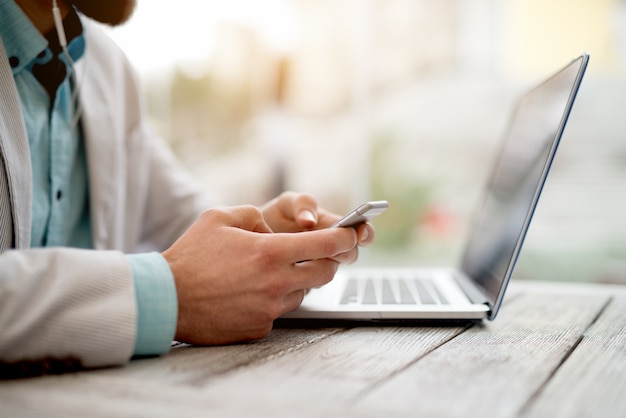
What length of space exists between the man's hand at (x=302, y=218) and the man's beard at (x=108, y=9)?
520 millimetres

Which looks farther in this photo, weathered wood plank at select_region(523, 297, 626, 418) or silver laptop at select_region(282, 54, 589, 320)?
silver laptop at select_region(282, 54, 589, 320)

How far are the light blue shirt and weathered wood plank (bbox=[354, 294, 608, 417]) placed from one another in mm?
767

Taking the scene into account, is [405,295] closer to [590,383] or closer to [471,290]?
[471,290]

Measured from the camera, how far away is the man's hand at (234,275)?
68 centimetres

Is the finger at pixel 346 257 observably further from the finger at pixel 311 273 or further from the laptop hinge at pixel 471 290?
the laptop hinge at pixel 471 290

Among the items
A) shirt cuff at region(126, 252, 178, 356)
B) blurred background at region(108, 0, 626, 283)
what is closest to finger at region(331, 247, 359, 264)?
shirt cuff at region(126, 252, 178, 356)

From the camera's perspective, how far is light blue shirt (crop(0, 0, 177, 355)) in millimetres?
1003

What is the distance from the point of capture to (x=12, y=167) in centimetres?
87

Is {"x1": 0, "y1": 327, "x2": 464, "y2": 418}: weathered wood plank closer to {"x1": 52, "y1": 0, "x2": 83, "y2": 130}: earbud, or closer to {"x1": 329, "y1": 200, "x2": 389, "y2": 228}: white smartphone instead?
{"x1": 329, "y1": 200, "x2": 389, "y2": 228}: white smartphone

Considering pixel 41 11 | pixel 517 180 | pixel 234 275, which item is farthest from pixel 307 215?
pixel 41 11

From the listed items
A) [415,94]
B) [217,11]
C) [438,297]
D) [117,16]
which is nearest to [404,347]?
[438,297]

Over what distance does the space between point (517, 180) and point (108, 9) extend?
0.84 meters

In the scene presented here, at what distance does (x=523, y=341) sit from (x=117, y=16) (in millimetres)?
977

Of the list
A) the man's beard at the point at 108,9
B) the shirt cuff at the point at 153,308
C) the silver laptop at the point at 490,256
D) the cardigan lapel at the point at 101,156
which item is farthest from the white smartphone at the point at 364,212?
the man's beard at the point at 108,9
